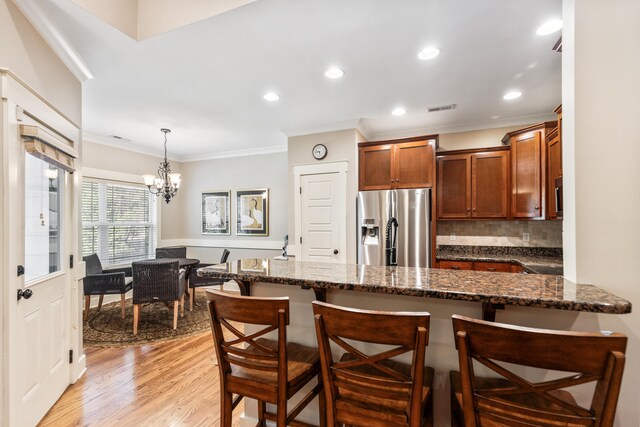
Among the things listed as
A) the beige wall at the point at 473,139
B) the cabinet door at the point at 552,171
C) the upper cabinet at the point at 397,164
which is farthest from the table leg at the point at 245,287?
the beige wall at the point at 473,139

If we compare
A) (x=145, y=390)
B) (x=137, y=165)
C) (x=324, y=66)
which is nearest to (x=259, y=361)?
(x=145, y=390)

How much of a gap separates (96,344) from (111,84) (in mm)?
2785

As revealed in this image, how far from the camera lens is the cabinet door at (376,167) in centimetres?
391

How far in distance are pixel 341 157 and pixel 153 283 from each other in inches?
113

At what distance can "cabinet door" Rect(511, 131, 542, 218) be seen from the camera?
11.1ft

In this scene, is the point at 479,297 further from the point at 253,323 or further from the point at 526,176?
the point at 526,176

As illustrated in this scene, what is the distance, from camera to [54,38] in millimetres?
2078

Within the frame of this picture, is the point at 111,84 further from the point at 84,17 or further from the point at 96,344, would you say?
the point at 96,344

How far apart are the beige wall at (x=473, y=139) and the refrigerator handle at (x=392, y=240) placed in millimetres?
1453

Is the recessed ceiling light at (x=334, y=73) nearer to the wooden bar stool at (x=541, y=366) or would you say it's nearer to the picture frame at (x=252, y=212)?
the wooden bar stool at (x=541, y=366)

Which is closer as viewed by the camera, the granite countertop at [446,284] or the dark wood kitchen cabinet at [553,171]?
the granite countertop at [446,284]

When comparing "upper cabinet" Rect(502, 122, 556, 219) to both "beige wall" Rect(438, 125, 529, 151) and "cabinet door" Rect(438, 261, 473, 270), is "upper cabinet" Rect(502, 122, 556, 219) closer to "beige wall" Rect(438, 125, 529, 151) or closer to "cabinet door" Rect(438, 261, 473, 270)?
"beige wall" Rect(438, 125, 529, 151)

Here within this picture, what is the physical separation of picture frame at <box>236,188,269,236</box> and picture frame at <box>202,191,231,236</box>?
9.4 inches

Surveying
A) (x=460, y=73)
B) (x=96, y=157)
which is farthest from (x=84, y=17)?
(x=96, y=157)
